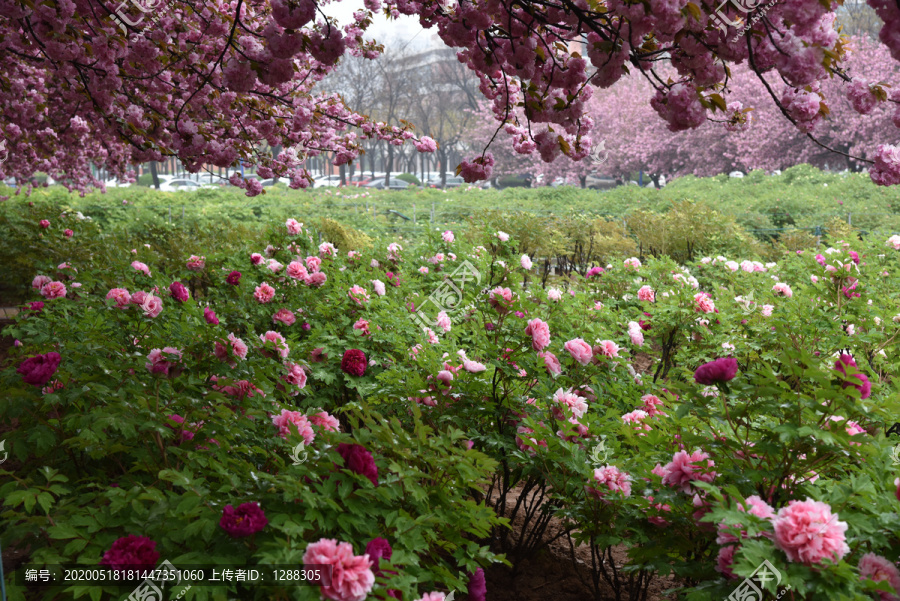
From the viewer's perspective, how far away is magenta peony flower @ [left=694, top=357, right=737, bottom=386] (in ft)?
6.07

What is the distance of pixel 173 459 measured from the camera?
91.1 inches

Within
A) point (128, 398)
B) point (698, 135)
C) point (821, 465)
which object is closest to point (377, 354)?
point (128, 398)

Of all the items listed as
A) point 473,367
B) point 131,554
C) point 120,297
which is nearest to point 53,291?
point 120,297

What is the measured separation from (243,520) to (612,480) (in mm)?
1344

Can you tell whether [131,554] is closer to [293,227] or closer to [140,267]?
[140,267]

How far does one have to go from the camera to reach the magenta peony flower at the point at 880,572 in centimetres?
151

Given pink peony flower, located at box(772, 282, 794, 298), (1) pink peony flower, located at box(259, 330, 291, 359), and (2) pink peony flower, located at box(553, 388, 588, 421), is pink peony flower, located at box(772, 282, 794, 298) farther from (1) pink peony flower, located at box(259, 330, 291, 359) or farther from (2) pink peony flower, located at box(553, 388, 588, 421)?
(1) pink peony flower, located at box(259, 330, 291, 359)

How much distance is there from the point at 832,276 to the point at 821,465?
3.00 meters

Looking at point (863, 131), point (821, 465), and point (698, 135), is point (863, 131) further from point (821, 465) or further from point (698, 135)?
point (821, 465)

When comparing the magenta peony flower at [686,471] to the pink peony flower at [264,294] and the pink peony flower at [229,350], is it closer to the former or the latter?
the pink peony flower at [229,350]

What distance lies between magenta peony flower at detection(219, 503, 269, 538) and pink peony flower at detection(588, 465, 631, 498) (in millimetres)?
1264

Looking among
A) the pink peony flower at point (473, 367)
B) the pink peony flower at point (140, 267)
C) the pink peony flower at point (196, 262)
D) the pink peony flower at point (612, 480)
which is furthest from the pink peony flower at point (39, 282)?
the pink peony flower at point (612, 480)

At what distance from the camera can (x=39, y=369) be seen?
2.03m

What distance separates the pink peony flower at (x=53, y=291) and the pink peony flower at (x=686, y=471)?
354cm
